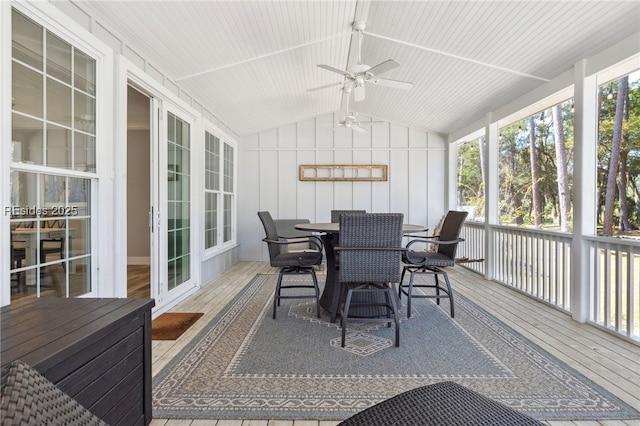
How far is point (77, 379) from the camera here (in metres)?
1.16

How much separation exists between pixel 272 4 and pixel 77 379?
123 inches

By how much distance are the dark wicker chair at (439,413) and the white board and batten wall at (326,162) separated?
19.5 ft

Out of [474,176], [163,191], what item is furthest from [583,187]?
[163,191]

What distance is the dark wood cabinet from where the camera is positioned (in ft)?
3.60

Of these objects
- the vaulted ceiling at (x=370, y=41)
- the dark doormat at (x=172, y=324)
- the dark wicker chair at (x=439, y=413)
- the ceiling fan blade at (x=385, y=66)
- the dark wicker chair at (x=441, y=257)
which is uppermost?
the vaulted ceiling at (x=370, y=41)

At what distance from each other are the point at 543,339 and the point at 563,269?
49.6 inches

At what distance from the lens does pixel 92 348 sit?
48.7 inches

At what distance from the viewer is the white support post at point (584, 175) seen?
10.5ft

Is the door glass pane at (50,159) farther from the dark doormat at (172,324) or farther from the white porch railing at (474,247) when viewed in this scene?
the white porch railing at (474,247)

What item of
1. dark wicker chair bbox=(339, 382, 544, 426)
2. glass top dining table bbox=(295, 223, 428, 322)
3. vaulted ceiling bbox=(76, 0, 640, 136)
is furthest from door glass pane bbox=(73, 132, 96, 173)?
dark wicker chair bbox=(339, 382, 544, 426)

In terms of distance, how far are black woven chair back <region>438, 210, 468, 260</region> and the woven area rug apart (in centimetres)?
70

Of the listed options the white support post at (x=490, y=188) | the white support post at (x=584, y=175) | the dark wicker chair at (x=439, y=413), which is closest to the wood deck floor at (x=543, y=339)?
the white support post at (x=584, y=175)

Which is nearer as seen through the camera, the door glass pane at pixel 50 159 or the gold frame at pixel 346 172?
the door glass pane at pixel 50 159

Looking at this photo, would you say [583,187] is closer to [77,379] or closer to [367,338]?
[367,338]
